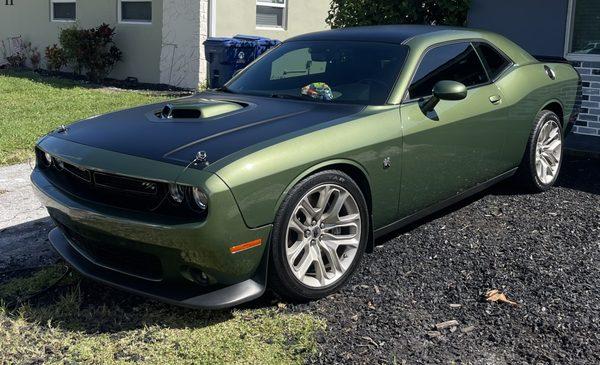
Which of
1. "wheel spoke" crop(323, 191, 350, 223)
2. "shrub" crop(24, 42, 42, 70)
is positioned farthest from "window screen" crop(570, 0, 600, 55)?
"shrub" crop(24, 42, 42, 70)

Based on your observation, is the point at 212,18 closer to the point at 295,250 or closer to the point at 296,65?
the point at 296,65

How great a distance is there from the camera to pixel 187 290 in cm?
342

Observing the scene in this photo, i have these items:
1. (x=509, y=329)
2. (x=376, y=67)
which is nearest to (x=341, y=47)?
(x=376, y=67)

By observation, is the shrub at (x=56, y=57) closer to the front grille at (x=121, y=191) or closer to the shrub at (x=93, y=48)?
the shrub at (x=93, y=48)

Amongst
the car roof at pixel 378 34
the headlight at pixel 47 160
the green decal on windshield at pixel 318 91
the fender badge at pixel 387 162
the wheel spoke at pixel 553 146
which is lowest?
the wheel spoke at pixel 553 146

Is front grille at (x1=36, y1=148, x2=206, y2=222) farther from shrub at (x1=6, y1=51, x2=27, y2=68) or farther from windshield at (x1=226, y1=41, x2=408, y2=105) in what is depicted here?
shrub at (x1=6, y1=51, x2=27, y2=68)

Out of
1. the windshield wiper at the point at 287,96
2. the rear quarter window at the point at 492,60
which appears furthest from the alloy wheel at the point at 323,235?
the rear quarter window at the point at 492,60

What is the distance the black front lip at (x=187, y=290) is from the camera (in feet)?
10.9

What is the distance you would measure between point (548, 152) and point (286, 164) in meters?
3.22

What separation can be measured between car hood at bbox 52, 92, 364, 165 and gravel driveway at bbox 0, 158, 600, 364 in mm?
968

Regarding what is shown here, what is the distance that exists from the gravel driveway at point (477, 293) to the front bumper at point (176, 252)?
1.74 feet

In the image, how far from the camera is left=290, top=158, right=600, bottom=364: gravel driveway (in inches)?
129

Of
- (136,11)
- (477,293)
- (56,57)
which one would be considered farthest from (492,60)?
(56,57)

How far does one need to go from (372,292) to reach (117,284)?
4.63 ft
